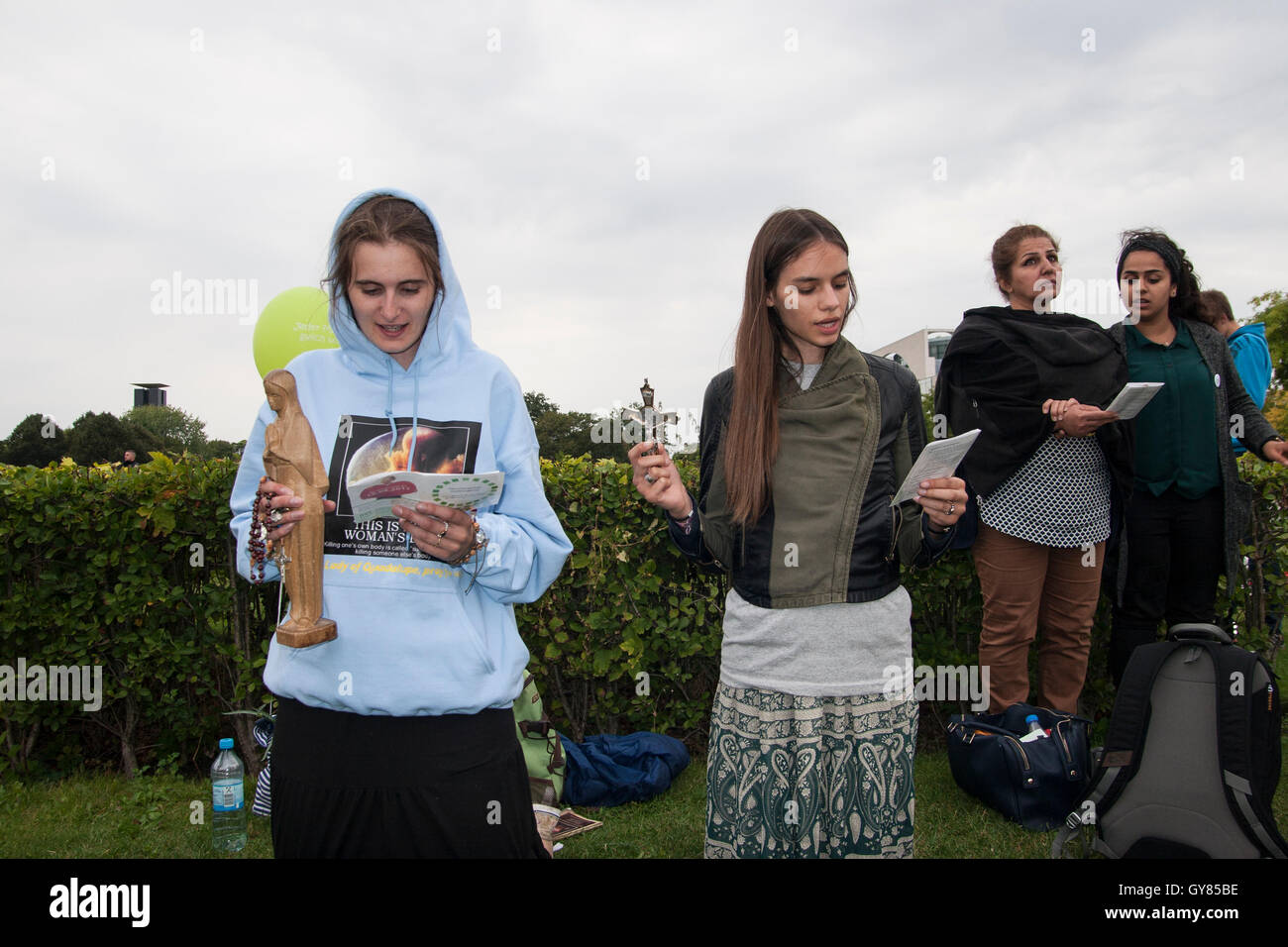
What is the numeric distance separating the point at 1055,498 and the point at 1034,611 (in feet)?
1.79

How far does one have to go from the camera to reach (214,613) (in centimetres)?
478

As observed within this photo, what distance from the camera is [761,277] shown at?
2621mm

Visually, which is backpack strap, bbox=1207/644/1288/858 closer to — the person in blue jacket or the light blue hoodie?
the person in blue jacket

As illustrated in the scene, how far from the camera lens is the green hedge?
15.3ft

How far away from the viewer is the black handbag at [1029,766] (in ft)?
12.7

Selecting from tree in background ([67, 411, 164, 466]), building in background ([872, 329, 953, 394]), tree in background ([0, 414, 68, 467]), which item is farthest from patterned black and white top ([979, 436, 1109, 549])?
tree in background ([67, 411, 164, 466])

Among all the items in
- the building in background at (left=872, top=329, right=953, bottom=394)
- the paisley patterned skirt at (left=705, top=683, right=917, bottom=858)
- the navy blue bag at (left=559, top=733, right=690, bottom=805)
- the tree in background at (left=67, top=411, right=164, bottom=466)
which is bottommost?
the navy blue bag at (left=559, top=733, right=690, bottom=805)

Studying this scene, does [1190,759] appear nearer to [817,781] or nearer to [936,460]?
[817,781]

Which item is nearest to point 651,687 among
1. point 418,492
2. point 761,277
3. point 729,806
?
point 729,806

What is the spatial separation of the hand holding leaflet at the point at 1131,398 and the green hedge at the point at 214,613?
1365 mm

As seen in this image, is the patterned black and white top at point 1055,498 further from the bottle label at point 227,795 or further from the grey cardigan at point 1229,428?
the bottle label at point 227,795

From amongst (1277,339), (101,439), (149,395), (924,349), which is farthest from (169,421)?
(1277,339)
